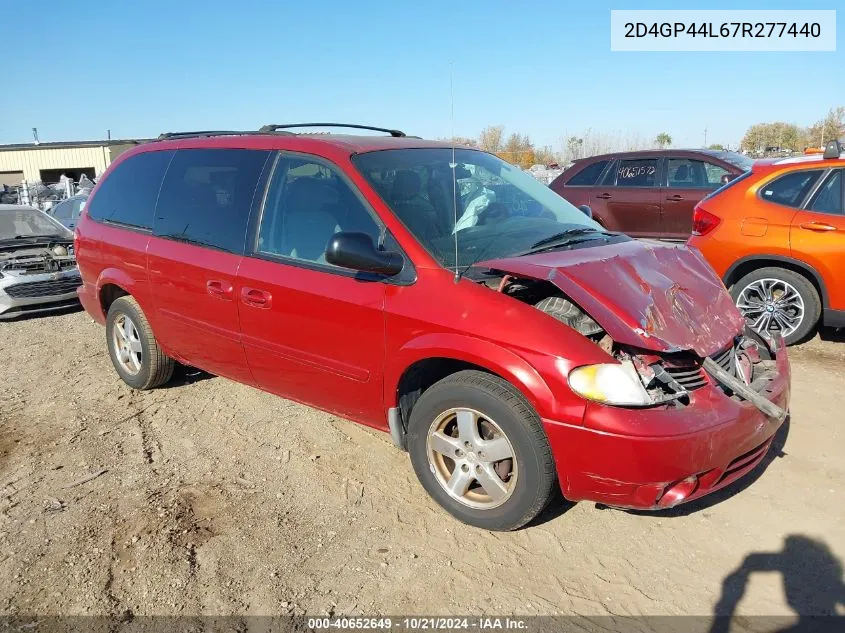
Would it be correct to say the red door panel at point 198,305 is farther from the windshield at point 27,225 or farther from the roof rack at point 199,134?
the windshield at point 27,225

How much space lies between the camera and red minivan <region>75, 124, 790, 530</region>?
2.74m

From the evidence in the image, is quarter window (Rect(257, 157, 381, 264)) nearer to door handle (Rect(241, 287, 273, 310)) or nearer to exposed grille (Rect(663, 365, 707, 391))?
door handle (Rect(241, 287, 273, 310))

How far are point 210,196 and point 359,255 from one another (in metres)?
1.67

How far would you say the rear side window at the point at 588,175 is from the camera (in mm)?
9734

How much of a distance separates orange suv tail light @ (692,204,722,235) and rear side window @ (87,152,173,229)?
15.8 feet

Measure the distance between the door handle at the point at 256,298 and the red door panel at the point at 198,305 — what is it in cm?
10

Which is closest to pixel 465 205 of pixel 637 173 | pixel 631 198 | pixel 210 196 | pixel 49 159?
pixel 210 196

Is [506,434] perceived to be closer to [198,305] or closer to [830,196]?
[198,305]

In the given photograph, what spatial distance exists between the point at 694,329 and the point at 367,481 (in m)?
1.91

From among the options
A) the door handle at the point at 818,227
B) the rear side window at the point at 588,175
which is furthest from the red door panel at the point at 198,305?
the rear side window at the point at 588,175

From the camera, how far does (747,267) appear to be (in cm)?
601

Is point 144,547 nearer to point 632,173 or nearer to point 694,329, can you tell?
point 694,329

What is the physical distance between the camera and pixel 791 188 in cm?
584

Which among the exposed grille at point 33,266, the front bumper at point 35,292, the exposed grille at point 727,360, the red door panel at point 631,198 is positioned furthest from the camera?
the red door panel at point 631,198
